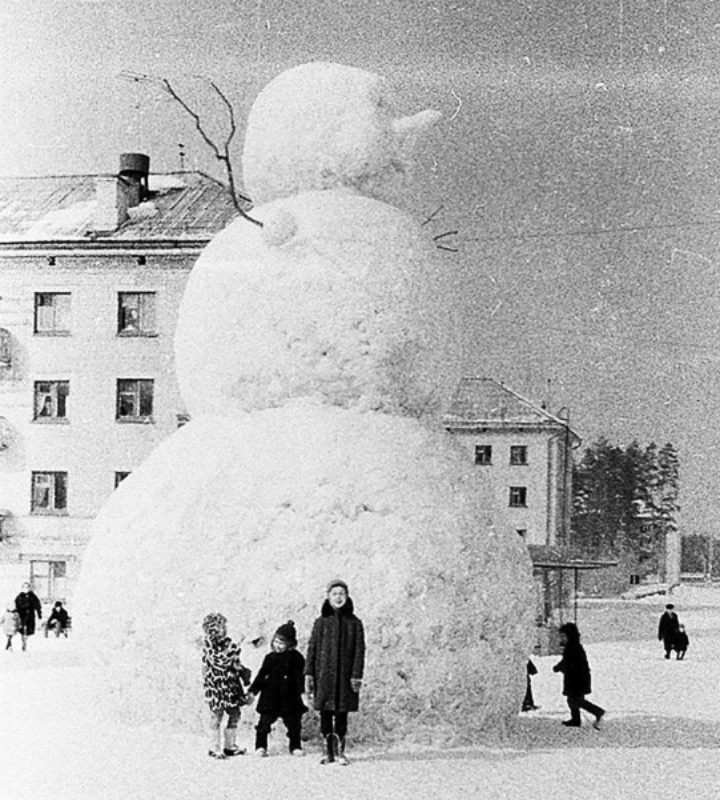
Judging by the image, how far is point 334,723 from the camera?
29.1ft

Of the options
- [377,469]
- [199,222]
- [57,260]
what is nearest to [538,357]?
[199,222]

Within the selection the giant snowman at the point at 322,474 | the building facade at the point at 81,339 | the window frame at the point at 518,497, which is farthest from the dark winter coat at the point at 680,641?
the giant snowman at the point at 322,474

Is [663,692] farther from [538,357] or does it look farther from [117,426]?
[117,426]

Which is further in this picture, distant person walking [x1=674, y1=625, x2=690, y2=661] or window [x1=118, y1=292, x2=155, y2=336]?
window [x1=118, y1=292, x2=155, y2=336]

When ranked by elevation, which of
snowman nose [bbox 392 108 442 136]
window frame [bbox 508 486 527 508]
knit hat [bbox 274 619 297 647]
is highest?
snowman nose [bbox 392 108 442 136]

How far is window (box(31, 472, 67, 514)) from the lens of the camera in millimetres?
20859

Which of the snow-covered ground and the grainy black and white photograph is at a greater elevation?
the grainy black and white photograph

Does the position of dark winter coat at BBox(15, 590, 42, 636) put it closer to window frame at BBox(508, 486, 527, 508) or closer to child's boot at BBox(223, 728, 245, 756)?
child's boot at BBox(223, 728, 245, 756)

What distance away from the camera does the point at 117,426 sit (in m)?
23.0

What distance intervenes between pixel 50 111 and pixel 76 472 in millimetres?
10644

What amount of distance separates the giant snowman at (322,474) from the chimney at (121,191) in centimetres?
1326

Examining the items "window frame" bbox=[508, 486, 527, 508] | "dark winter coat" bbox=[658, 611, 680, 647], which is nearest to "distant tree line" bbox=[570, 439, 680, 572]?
"window frame" bbox=[508, 486, 527, 508]

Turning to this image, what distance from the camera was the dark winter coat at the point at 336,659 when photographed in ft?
28.5

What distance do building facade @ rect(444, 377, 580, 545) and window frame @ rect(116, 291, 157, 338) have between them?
319 inches
